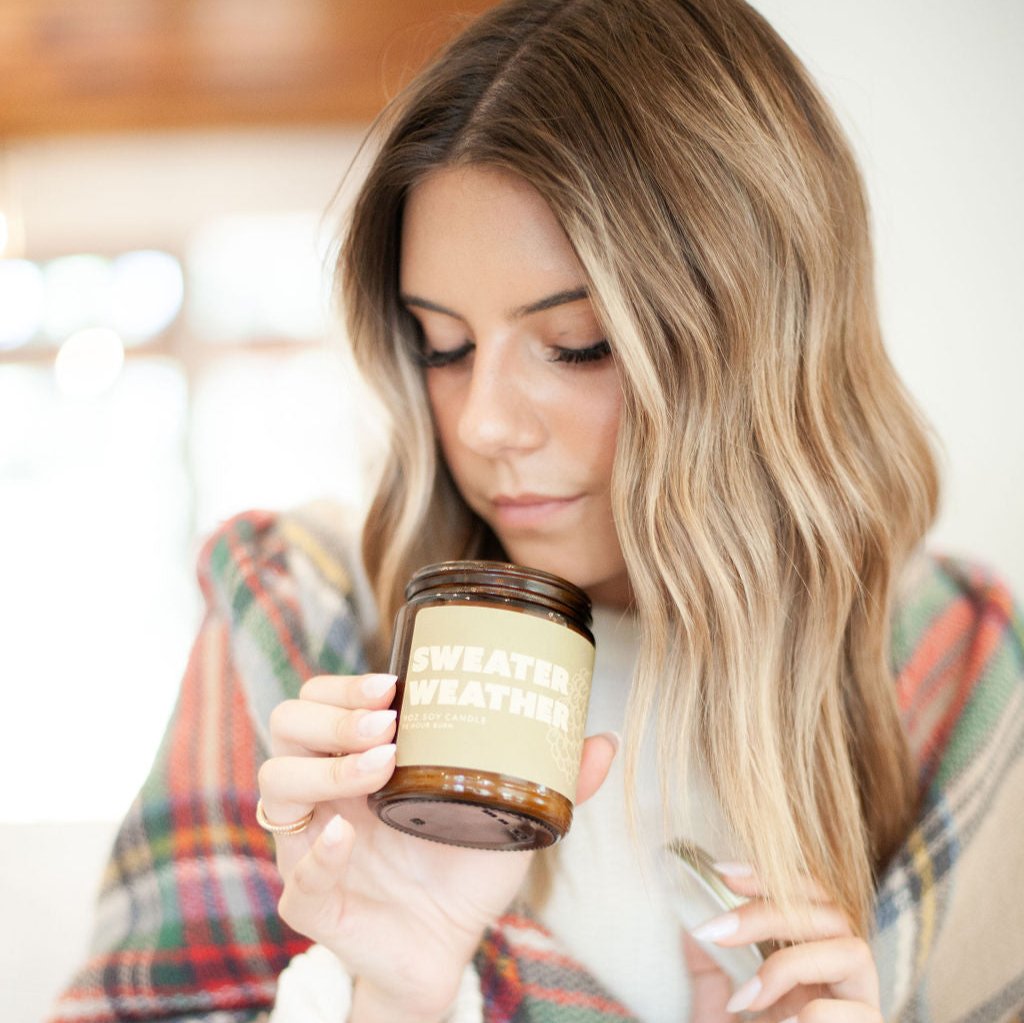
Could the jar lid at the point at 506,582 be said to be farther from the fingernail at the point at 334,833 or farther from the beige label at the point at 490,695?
the fingernail at the point at 334,833

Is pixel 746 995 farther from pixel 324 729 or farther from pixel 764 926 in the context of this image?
pixel 324 729

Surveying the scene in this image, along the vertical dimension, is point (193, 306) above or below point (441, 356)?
above

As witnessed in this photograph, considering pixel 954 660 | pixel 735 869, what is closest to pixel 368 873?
pixel 735 869

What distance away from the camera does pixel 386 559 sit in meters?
1.00

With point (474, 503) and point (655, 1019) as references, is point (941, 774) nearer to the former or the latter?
point (655, 1019)

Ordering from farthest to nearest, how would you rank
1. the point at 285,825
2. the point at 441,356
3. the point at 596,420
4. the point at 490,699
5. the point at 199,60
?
the point at 199,60 < the point at 441,356 < the point at 596,420 < the point at 285,825 < the point at 490,699

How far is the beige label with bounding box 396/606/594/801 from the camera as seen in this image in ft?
1.96

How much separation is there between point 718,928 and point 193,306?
257 centimetres

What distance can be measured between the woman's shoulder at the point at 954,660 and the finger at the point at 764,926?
254mm

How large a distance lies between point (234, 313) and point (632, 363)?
7.71ft

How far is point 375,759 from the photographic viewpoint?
62cm

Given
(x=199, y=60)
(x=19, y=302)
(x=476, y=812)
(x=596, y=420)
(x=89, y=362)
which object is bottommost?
(x=476, y=812)

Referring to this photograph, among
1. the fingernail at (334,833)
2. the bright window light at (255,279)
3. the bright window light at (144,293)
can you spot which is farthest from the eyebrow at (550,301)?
the bright window light at (144,293)

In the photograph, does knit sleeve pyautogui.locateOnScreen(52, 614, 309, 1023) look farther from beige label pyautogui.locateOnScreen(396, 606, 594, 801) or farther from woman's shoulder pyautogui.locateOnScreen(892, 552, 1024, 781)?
woman's shoulder pyautogui.locateOnScreen(892, 552, 1024, 781)
